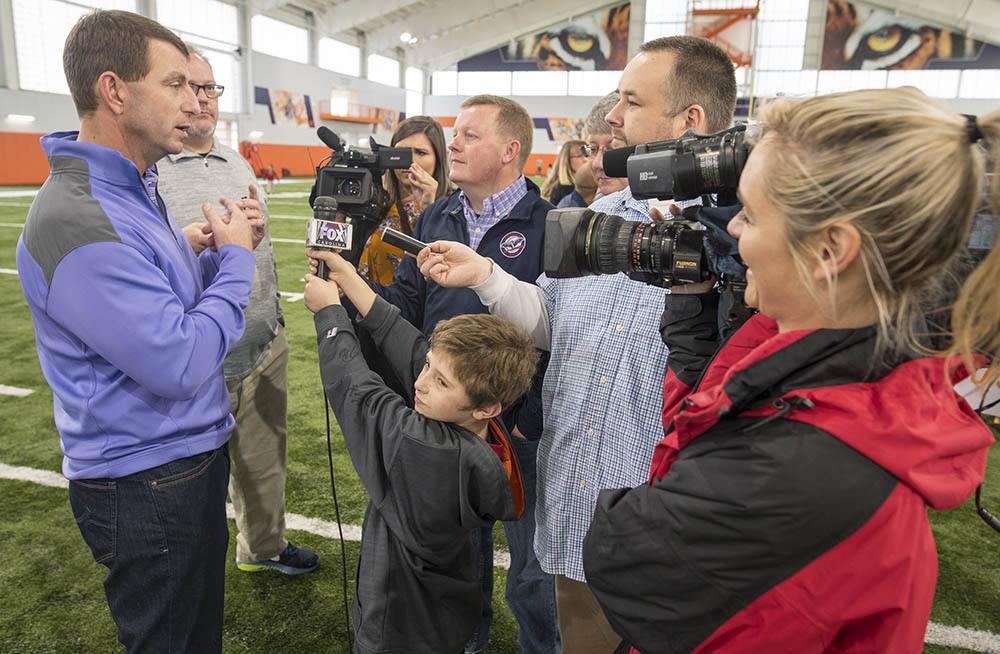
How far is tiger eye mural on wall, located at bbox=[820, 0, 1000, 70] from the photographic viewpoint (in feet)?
77.3

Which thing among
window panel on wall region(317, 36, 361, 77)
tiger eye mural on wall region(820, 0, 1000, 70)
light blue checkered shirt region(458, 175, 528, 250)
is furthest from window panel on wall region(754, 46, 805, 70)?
light blue checkered shirt region(458, 175, 528, 250)

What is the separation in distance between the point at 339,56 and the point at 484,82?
6.99 metres

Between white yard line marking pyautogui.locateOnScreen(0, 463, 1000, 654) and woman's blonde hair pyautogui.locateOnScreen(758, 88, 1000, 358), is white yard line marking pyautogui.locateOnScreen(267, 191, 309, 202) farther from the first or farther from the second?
woman's blonde hair pyautogui.locateOnScreen(758, 88, 1000, 358)

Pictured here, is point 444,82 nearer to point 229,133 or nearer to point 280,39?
point 280,39

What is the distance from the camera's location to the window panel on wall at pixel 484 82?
93.8 feet

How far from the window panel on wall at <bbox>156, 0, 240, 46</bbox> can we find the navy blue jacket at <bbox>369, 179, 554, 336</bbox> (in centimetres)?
1759

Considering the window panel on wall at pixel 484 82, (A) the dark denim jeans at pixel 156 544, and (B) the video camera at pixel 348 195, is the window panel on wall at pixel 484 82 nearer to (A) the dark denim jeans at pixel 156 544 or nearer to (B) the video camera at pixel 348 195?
(B) the video camera at pixel 348 195

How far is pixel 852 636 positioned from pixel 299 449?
3107 millimetres

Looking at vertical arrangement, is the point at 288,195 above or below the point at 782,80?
below

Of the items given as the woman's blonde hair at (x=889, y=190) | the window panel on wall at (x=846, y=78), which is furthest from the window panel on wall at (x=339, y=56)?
the woman's blonde hair at (x=889, y=190)

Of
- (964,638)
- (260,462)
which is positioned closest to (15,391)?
(260,462)

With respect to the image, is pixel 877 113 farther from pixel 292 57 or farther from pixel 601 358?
pixel 292 57

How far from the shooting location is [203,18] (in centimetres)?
1770

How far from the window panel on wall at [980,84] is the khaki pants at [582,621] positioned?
29.8 metres
